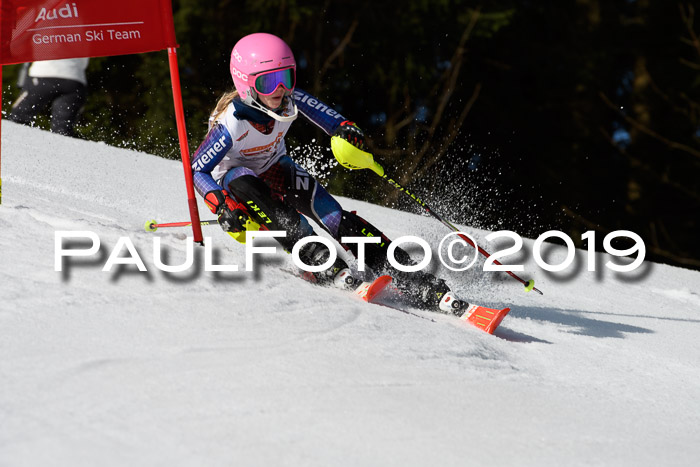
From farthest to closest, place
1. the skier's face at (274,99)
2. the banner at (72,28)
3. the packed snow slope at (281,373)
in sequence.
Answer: the skier's face at (274,99), the banner at (72,28), the packed snow slope at (281,373)

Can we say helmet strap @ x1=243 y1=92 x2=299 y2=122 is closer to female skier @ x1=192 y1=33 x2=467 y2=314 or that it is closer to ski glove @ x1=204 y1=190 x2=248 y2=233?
female skier @ x1=192 y1=33 x2=467 y2=314

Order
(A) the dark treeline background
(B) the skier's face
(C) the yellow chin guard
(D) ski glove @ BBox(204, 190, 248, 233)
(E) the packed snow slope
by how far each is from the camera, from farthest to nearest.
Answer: (A) the dark treeline background < (C) the yellow chin guard < (B) the skier's face < (D) ski glove @ BBox(204, 190, 248, 233) < (E) the packed snow slope

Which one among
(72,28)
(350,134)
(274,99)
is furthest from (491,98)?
(72,28)

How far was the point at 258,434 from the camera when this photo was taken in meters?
2.25

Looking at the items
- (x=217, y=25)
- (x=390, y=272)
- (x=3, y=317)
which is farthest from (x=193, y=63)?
(x=3, y=317)

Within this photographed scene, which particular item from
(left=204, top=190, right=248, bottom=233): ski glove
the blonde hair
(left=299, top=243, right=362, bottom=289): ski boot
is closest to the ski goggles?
the blonde hair

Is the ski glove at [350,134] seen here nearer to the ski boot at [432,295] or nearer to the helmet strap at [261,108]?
the helmet strap at [261,108]

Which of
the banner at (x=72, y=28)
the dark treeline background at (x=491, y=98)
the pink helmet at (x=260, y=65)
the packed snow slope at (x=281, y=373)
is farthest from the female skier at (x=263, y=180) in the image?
the dark treeline background at (x=491, y=98)

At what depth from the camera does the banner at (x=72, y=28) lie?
12.9ft

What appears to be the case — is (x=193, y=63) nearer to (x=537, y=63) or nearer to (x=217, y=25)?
(x=217, y=25)

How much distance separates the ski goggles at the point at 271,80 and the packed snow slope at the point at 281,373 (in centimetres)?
82

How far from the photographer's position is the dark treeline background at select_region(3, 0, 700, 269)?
1269 centimetres

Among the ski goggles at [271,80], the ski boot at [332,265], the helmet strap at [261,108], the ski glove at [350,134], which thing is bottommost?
the ski boot at [332,265]

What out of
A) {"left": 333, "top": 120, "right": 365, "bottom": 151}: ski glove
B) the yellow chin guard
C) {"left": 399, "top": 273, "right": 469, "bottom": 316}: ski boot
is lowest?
{"left": 399, "top": 273, "right": 469, "bottom": 316}: ski boot
